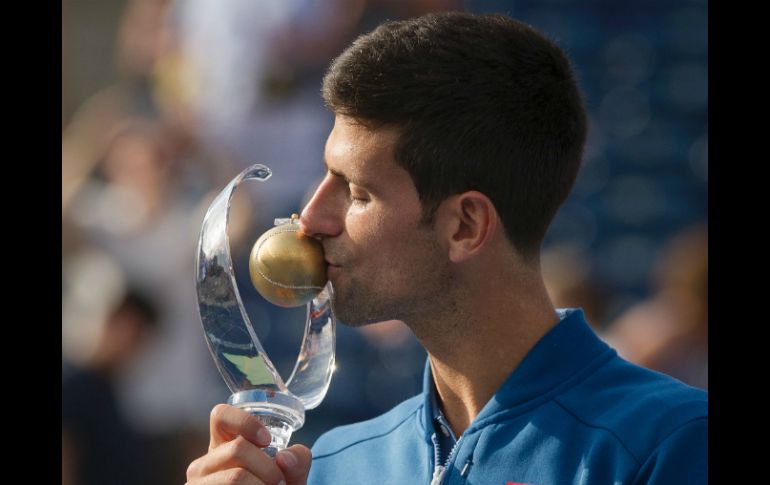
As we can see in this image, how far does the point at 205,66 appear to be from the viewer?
23.8 ft

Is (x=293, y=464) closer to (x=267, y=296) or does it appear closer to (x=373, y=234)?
(x=267, y=296)

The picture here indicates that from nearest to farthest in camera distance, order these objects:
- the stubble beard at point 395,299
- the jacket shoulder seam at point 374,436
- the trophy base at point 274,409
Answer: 1. the trophy base at point 274,409
2. the stubble beard at point 395,299
3. the jacket shoulder seam at point 374,436

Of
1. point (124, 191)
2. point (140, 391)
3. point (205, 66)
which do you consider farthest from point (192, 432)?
point (205, 66)

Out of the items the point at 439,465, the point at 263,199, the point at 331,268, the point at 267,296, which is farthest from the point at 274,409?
the point at 263,199

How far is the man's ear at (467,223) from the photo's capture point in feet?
10.3

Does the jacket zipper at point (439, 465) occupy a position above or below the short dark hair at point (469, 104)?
below

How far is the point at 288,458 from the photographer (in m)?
2.60

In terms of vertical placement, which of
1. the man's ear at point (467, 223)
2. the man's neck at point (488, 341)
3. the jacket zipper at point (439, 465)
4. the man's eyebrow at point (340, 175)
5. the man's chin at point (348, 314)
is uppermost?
the man's eyebrow at point (340, 175)

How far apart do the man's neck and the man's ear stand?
15 centimetres

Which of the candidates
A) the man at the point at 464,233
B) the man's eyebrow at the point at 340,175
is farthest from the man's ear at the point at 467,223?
the man's eyebrow at the point at 340,175

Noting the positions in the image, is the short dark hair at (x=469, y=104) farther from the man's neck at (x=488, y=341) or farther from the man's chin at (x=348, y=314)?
the man's chin at (x=348, y=314)

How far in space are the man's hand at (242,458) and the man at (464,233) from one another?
527mm
